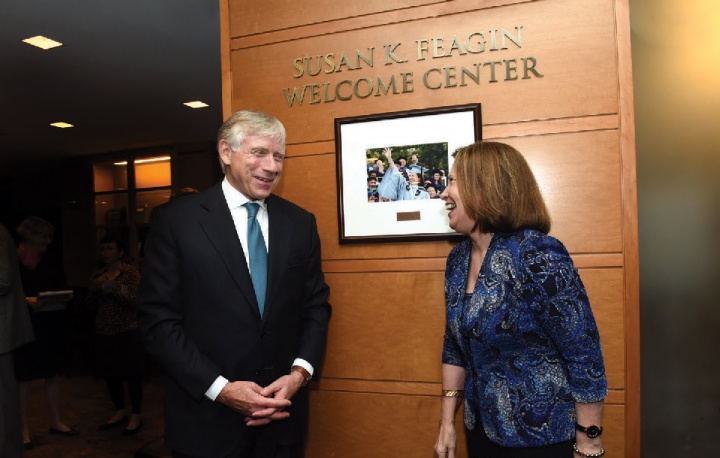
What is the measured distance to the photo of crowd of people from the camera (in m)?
2.19

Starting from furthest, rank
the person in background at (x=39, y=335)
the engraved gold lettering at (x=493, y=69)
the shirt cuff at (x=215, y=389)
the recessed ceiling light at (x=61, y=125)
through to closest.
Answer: the recessed ceiling light at (x=61, y=125), the person in background at (x=39, y=335), the engraved gold lettering at (x=493, y=69), the shirt cuff at (x=215, y=389)

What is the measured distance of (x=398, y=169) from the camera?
224 cm

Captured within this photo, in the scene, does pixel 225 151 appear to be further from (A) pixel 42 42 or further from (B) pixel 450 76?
(A) pixel 42 42

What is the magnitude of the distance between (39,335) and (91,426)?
39.3 inches

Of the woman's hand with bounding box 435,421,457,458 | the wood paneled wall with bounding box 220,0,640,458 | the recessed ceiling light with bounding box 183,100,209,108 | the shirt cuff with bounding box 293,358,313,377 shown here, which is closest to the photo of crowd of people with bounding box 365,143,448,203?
the wood paneled wall with bounding box 220,0,640,458

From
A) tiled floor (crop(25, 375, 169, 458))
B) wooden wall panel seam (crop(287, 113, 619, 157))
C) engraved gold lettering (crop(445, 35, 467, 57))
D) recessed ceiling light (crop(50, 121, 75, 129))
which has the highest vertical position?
recessed ceiling light (crop(50, 121, 75, 129))

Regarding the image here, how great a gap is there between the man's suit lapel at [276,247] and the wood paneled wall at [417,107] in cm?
33

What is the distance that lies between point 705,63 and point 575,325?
1.32 metres

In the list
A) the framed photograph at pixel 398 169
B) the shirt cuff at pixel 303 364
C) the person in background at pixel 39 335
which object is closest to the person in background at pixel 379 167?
the framed photograph at pixel 398 169

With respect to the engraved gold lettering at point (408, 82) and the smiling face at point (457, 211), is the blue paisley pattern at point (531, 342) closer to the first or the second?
Answer: the smiling face at point (457, 211)

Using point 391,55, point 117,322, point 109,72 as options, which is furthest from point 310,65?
point 109,72

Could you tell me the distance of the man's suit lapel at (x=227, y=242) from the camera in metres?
1.87

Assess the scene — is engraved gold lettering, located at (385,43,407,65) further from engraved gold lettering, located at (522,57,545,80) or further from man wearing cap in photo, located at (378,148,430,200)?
engraved gold lettering, located at (522,57,545,80)

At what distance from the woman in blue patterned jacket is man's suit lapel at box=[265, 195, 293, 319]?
0.66 meters
